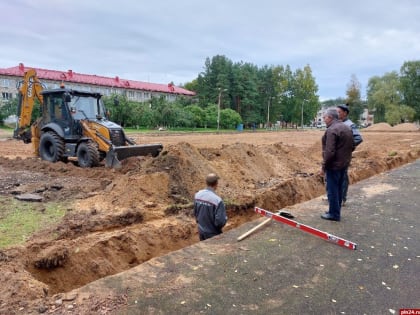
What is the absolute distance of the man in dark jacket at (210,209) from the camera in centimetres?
485

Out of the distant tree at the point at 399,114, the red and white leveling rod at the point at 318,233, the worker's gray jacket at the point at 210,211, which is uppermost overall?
the distant tree at the point at 399,114

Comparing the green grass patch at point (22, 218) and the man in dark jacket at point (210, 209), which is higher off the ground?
the man in dark jacket at point (210, 209)

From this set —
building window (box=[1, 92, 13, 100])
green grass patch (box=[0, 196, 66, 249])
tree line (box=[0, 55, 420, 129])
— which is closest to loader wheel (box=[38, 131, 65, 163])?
green grass patch (box=[0, 196, 66, 249])

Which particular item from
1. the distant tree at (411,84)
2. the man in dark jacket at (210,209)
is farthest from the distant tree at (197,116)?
the man in dark jacket at (210,209)

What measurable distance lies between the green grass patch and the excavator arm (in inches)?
292

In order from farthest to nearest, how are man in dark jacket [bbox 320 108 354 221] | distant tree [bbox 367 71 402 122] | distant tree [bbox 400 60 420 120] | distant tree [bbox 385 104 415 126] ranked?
distant tree [bbox 367 71 402 122], distant tree [bbox 400 60 420 120], distant tree [bbox 385 104 415 126], man in dark jacket [bbox 320 108 354 221]

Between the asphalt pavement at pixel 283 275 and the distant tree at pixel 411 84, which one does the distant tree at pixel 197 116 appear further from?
the asphalt pavement at pixel 283 275

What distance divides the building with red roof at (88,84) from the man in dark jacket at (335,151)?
43.6 m

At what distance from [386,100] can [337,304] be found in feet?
263

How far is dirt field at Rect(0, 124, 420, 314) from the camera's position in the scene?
4698 mm

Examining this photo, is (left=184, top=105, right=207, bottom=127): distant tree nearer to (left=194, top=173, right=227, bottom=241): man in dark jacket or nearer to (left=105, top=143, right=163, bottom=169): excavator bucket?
(left=105, top=143, right=163, bottom=169): excavator bucket

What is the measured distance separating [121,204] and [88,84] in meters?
58.1

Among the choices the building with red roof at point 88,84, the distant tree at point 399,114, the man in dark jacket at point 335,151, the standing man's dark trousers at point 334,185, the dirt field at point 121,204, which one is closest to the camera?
the dirt field at point 121,204

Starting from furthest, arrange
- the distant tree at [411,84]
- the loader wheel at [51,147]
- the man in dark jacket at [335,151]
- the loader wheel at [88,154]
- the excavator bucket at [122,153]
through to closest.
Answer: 1. the distant tree at [411,84]
2. the loader wheel at [51,147]
3. the loader wheel at [88,154]
4. the excavator bucket at [122,153]
5. the man in dark jacket at [335,151]
